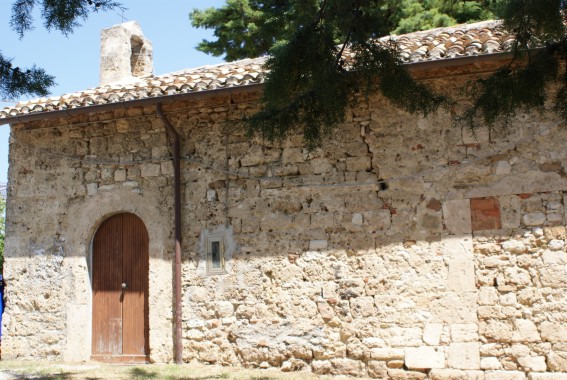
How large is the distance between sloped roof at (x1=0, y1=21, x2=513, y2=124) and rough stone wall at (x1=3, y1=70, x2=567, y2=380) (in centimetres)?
33

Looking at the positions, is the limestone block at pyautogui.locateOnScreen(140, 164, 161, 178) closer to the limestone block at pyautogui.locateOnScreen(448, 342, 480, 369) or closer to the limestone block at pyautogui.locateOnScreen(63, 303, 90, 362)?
the limestone block at pyautogui.locateOnScreen(63, 303, 90, 362)

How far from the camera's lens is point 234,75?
8.41m

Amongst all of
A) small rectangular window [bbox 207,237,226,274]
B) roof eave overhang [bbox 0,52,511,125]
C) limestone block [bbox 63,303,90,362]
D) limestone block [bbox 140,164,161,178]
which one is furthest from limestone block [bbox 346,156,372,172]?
limestone block [bbox 63,303,90,362]

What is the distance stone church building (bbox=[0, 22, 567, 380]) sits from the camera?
24.0 feet

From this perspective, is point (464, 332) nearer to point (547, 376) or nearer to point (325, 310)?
point (547, 376)

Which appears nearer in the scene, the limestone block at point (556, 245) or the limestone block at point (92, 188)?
the limestone block at point (556, 245)

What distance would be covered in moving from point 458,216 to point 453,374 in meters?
1.61

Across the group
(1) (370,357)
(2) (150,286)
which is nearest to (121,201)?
(2) (150,286)

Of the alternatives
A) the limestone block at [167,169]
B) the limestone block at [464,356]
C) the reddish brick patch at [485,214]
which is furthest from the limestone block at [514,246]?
the limestone block at [167,169]

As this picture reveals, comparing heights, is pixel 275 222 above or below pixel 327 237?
above

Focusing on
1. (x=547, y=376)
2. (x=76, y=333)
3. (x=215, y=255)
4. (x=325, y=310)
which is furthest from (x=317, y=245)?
(x=76, y=333)

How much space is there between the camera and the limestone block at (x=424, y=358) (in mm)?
7398

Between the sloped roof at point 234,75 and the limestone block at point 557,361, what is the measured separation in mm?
3016

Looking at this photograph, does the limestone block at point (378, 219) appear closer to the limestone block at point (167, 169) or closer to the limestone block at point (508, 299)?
the limestone block at point (508, 299)
